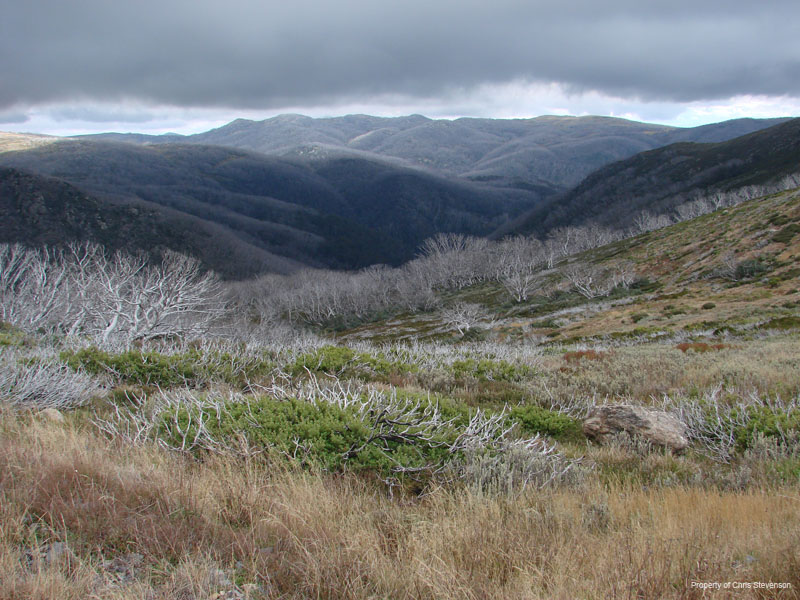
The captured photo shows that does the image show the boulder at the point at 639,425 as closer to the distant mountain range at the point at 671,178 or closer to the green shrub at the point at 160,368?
the green shrub at the point at 160,368

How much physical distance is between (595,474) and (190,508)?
12.0 ft

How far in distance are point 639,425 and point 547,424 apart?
1.15m

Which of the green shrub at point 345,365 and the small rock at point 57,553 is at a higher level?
the small rock at point 57,553

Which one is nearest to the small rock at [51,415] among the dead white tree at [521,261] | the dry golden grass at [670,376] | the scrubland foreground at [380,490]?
the scrubland foreground at [380,490]

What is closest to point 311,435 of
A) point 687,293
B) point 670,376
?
point 670,376

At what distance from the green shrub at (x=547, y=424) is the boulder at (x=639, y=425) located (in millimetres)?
236

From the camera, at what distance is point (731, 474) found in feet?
13.2

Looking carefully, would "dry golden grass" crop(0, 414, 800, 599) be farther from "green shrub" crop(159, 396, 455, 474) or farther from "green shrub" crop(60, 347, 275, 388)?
"green shrub" crop(60, 347, 275, 388)

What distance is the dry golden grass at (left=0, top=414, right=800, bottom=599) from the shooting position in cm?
229

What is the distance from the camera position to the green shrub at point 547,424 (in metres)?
6.05

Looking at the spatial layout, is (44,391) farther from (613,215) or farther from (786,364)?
Result: (613,215)

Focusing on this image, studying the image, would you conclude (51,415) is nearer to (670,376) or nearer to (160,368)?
(160,368)

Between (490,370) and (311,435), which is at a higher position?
(311,435)

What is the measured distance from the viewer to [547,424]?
20.2ft
